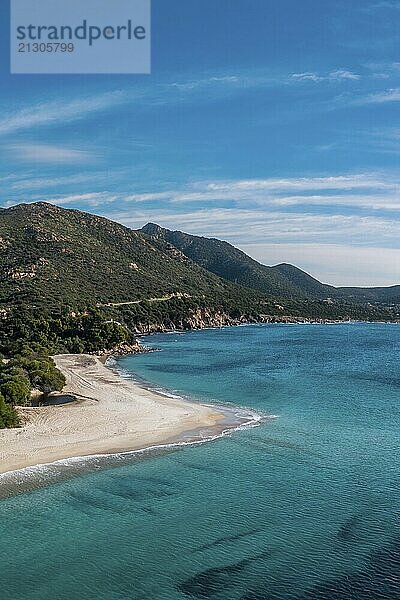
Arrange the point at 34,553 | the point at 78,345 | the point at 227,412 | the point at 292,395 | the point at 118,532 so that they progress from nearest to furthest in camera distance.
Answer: the point at 34,553, the point at 118,532, the point at 227,412, the point at 292,395, the point at 78,345

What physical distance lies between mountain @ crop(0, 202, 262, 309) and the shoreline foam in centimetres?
4218

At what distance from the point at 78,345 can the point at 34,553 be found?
55.0 m

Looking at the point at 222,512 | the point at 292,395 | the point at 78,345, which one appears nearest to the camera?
the point at 222,512

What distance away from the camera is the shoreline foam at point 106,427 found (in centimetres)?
2860

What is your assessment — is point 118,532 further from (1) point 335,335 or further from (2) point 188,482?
(1) point 335,335

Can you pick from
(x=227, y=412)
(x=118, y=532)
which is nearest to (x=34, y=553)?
(x=118, y=532)

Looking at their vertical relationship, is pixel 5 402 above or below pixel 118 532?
above

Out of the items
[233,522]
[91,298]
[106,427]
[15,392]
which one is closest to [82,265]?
[91,298]

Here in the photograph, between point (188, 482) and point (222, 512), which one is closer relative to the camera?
point (222, 512)

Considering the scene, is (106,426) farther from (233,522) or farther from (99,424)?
(233,522)

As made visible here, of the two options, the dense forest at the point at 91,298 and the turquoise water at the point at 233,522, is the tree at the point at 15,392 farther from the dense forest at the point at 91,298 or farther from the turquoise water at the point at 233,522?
the turquoise water at the point at 233,522

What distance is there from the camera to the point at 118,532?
69.9 feet

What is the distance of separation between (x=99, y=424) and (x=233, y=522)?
14462mm

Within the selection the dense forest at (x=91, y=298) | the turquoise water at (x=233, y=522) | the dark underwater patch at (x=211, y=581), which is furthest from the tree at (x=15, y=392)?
the dark underwater patch at (x=211, y=581)
